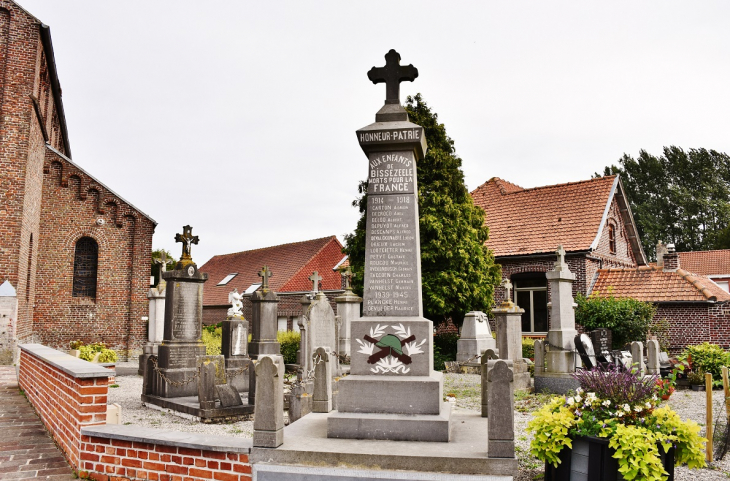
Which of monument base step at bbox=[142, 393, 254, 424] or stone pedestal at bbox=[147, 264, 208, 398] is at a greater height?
stone pedestal at bbox=[147, 264, 208, 398]

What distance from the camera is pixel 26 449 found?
19.4 feet

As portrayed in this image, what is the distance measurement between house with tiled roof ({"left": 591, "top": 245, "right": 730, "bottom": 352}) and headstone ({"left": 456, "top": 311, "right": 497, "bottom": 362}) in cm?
502

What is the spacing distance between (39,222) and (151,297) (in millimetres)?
4576

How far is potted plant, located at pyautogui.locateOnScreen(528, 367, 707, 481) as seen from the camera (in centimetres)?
425

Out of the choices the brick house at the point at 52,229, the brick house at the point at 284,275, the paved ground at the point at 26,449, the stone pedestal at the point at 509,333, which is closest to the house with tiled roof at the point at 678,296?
the stone pedestal at the point at 509,333

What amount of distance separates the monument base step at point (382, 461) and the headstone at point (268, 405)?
94mm

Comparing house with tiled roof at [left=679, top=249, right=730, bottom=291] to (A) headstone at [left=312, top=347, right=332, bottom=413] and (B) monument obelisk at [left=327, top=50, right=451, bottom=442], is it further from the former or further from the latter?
(B) monument obelisk at [left=327, top=50, right=451, bottom=442]

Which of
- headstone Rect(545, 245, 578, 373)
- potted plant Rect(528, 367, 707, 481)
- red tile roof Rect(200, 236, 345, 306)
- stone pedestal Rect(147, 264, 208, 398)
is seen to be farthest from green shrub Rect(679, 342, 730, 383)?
red tile roof Rect(200, 236, 345, 306)

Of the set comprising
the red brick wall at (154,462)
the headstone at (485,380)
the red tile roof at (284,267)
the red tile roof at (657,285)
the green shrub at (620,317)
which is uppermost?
the red tile roof at (284,267)

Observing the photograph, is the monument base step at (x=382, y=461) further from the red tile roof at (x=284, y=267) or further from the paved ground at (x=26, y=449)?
the red tile roof at (x=284, y=267)

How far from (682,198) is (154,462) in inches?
1780

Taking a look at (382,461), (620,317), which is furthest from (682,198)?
(382,461)

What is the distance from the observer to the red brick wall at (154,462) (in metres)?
4.71

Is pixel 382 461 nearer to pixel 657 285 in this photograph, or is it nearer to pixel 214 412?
pixel 214 412
